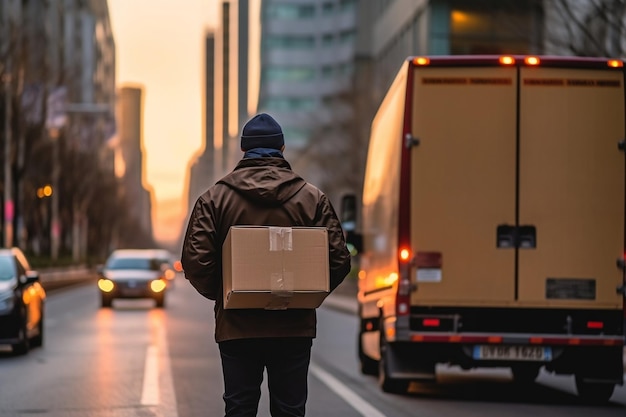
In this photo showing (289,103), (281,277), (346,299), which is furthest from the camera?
(289,103)

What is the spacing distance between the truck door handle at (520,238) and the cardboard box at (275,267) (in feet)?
20.9

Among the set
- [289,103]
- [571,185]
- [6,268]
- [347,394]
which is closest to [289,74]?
[289,103]

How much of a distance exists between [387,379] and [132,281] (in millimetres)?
24805

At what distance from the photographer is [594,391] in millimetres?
13117

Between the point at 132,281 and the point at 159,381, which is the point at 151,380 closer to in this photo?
the point at 159,381

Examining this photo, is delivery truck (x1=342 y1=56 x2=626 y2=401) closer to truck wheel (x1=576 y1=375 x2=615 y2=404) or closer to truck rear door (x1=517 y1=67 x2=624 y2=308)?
truck rear door (x1=517 y1=67 x2=624 y2=308)

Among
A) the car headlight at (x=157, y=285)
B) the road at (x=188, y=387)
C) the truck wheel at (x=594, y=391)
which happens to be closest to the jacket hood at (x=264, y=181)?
the road at (x=188, y=387)

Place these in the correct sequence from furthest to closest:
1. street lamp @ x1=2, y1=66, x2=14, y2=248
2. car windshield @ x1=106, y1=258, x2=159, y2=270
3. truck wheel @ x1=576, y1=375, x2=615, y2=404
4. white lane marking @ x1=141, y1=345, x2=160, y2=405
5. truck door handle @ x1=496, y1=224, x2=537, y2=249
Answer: street lamp @ x1=2, y1=66, x2=14, y2=248
car windshield @ x1=106, y1=258, x2=159, y2=270
truck wheel @ x1=576, y1=375, x2=615, y2=404
white lane marking @ x1=141, y1=345, x2=160, y2=405
truck door handle @ x1=496, y1=224, x2=537, y2=249

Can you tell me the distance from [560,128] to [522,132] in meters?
0.34

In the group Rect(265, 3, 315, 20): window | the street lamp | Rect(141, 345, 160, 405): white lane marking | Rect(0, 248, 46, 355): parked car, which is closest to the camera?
Rect(141, 345, 160, 405): white lane marking

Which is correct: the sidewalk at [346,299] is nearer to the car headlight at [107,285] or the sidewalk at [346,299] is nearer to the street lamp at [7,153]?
the car headlight at [107,285]

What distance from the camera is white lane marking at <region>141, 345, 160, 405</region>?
12.8 metres

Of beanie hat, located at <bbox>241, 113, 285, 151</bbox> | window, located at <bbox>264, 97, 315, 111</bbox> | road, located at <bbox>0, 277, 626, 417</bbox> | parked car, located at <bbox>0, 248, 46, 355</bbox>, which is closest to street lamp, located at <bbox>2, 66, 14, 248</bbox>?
road, located at <bbox>0, 277, 626, 417</bbox>

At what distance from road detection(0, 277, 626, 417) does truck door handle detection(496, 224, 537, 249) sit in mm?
1462
